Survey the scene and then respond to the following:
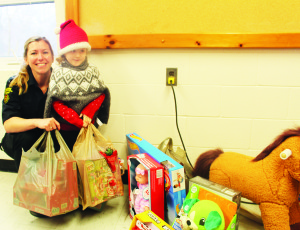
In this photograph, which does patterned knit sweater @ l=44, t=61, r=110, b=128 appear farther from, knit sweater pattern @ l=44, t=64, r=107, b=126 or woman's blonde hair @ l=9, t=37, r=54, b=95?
woman's blonde hair @ l=9, t=37, r=54, b=95

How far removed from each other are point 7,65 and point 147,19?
1095mm

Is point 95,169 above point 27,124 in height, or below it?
below

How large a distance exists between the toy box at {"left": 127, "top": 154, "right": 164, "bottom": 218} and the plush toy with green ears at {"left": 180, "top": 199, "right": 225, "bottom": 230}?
0.54ft

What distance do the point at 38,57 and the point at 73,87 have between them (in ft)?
0.98

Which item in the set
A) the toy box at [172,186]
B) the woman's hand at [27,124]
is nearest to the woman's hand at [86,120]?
the woman's hand at [27,124]

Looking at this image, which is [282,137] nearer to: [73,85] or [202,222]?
[202,222]

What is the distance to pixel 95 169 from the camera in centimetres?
115

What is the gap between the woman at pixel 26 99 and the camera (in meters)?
1.23

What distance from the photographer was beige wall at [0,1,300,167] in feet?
4.36

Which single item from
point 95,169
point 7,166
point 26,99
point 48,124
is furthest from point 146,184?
point 7,166

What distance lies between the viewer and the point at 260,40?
1265 millimetres

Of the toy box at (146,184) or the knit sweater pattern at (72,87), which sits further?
the knit sweater pattern at (72,87)

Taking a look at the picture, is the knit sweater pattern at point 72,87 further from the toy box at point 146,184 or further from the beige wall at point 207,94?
the toy box at point 146,184

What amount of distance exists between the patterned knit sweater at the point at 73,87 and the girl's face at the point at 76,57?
0.07 feet
